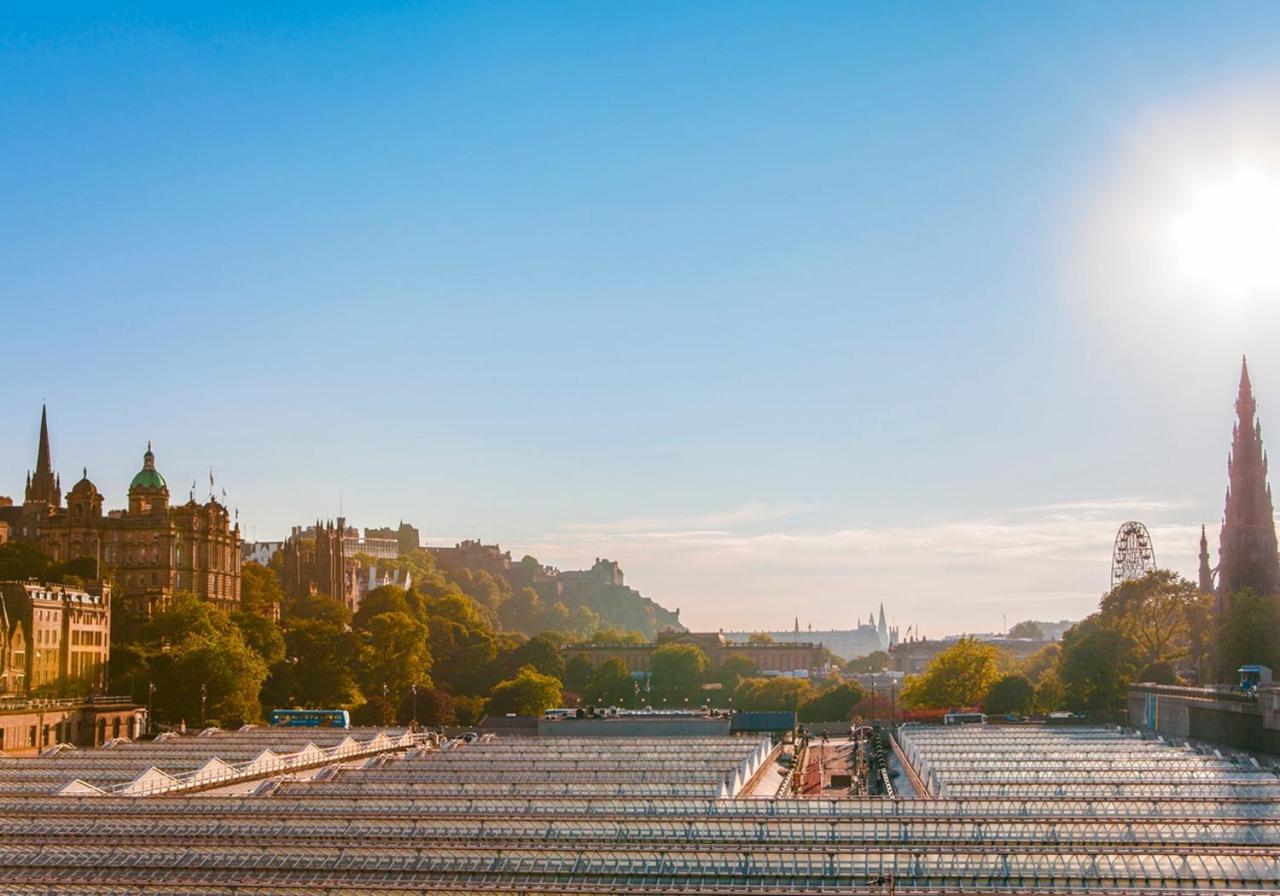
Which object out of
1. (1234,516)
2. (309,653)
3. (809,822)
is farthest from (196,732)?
(1234,516)

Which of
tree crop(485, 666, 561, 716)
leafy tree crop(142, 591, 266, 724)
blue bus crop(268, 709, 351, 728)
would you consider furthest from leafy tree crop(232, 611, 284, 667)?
tree crop(485, 666, 561, 716)

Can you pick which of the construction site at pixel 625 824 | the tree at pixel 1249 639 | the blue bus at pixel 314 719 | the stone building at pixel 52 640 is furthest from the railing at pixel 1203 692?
the stone building at pixel 52 640

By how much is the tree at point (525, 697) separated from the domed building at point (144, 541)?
36625 mm

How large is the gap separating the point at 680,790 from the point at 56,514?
122 metres

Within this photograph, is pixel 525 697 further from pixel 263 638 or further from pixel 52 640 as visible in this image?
pixel 52 640

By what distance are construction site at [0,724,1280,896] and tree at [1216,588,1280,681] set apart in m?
42.9

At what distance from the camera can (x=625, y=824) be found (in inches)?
2739

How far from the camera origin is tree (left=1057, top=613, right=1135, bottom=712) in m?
170

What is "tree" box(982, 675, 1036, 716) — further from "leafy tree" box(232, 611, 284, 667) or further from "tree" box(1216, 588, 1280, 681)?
"leafy tree" box(232, 611, 284, 667)

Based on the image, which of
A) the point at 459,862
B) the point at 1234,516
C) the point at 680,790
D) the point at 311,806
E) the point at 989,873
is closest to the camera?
the point at 989,873

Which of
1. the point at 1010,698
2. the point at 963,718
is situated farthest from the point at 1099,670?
the point at 1010,698

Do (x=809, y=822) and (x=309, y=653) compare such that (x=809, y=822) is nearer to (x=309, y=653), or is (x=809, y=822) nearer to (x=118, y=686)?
(x=118, y=686)

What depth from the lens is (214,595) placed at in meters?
190

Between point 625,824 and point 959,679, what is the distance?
130174mm
